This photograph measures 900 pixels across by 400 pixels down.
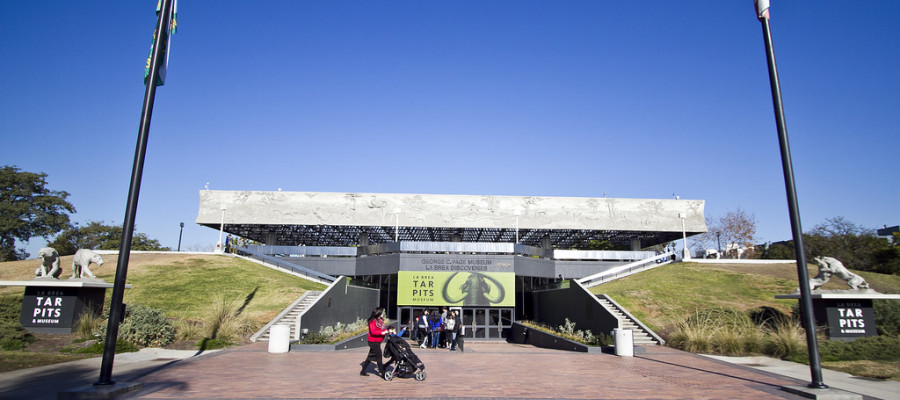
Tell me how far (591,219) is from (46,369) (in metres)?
43.8

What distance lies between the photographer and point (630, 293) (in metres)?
27.5

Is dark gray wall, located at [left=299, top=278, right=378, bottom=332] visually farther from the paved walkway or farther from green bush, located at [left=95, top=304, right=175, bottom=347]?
the paved walkway

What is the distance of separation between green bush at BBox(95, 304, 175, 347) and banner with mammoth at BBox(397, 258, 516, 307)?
585 inches

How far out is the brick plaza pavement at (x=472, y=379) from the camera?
30.3ft

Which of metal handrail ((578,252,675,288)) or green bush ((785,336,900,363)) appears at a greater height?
metal handrail ((578,252,675,288))

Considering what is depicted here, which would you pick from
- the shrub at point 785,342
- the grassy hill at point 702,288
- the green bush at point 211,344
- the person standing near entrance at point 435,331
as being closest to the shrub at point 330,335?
the green bush at point 211,344

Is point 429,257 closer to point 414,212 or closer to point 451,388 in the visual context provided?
point 414,212

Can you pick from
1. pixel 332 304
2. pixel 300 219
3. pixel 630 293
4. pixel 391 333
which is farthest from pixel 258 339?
pixel 300 219

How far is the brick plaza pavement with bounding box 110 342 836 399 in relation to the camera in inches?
364

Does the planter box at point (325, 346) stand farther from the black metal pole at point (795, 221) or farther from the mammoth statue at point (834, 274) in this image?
the mammoth statue at point (834, 274)

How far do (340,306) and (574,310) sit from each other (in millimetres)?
13041

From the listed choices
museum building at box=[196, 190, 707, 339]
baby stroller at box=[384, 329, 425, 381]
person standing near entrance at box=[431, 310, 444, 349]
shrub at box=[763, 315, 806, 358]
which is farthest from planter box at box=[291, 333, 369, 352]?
shrub at box=[763, 315, 806, 358]

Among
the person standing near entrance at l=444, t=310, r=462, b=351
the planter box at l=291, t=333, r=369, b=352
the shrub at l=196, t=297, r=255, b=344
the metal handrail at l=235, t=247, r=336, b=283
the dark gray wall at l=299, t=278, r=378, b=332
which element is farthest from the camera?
the metal handrail at l=235, t=247, r=336, b=283

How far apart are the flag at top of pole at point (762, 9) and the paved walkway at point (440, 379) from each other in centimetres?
797
